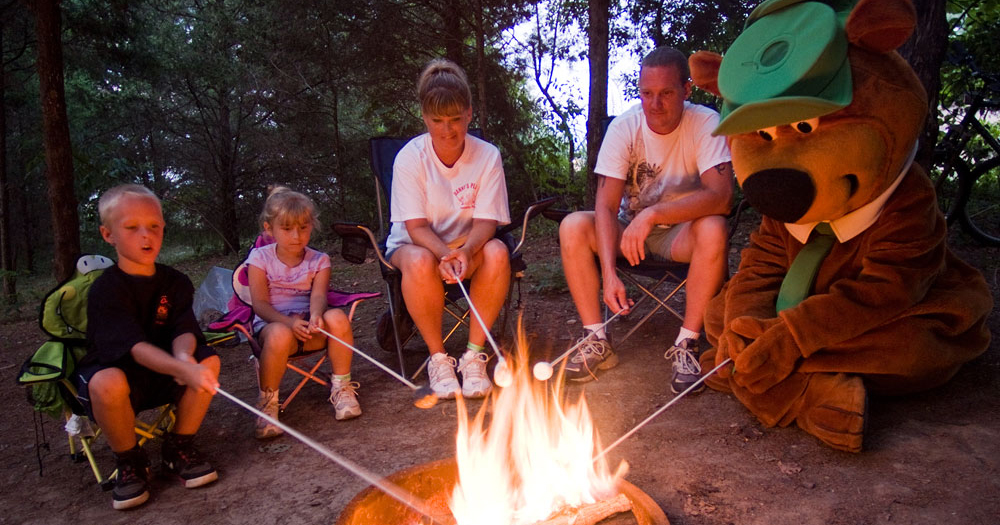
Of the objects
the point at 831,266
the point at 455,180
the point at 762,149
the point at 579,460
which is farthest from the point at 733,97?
the point at 455,180

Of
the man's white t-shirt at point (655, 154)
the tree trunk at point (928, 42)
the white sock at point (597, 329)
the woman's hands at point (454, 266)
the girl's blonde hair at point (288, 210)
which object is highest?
the tree trunk at point (928, 42)

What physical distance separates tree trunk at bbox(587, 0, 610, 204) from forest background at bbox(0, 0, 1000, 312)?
0.01m

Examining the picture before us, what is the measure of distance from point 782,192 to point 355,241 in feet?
6.43

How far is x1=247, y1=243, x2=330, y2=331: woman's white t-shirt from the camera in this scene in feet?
9.34

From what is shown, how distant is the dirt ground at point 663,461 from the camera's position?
1.82 m

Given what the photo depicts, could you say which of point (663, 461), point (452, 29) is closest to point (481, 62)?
point (452, 29)

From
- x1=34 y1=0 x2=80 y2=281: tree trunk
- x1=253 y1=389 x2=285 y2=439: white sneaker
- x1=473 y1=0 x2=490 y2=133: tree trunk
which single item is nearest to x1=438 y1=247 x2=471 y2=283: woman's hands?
x1=253 y1=389 x2=285 y2=439: white sneaker

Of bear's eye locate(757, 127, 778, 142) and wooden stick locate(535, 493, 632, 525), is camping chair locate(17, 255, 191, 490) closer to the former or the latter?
wooden stick locate(535, 493, 632, 525)

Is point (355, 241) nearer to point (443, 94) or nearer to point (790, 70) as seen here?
point (443, 94)

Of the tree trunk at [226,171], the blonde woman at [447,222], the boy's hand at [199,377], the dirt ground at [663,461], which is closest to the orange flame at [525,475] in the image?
the dirt ground at [663,461]

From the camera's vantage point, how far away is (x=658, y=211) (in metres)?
2.69

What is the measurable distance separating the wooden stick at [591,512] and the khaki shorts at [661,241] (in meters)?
1.54

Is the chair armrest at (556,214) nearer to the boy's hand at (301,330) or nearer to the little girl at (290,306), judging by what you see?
the little girl at (290,306)

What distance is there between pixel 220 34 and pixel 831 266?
29.8ft
